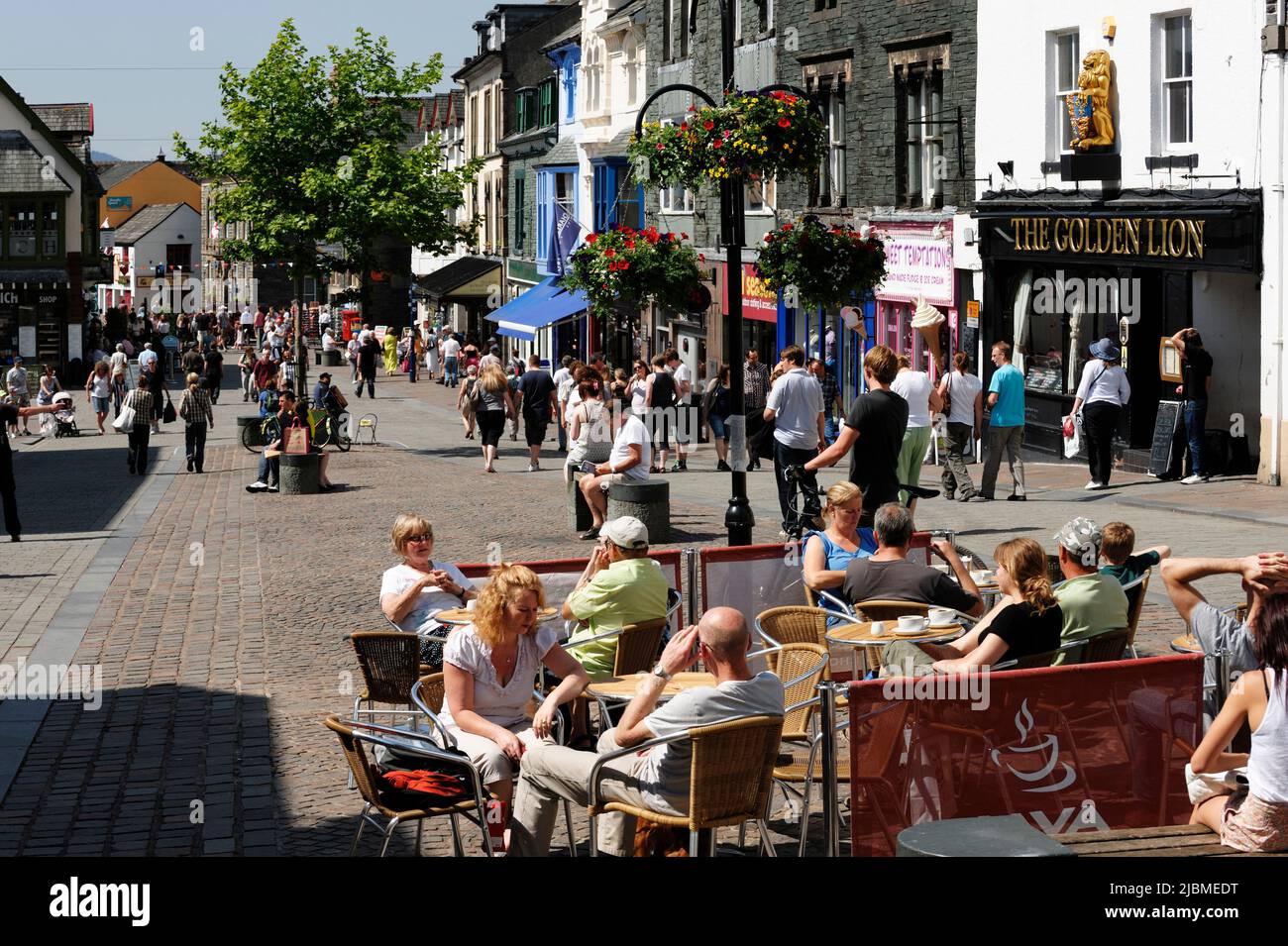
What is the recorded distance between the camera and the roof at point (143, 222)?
123938 mm

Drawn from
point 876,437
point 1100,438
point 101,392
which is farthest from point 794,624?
point 101,392

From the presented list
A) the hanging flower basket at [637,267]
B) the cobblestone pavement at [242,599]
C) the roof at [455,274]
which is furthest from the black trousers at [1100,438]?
the roof at [455,274]

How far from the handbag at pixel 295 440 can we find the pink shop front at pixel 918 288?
9.13 m

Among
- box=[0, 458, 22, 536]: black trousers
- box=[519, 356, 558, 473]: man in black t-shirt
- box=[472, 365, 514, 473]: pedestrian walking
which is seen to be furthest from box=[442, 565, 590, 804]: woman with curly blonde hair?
box=[519, 356, 558, 473]: man in black t-shirt

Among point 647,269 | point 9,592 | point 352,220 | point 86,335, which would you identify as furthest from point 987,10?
point 86,335

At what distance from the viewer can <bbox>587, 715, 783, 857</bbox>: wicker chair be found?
6512 millimetres

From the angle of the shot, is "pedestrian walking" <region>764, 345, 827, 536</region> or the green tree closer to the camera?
"pedestrian walking" <region>764, 345, 827, 536</region>

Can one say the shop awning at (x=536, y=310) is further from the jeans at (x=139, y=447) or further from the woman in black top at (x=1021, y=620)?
the woman in black top at (x=1021, y=620)

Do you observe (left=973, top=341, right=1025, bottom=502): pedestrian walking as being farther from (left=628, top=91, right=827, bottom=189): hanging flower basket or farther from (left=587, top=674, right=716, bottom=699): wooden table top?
(left=587, top=674, right=716, bottom=699): wooden table top

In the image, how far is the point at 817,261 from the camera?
2083 cm

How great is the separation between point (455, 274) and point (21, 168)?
53.4 feet

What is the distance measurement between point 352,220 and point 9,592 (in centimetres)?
1787

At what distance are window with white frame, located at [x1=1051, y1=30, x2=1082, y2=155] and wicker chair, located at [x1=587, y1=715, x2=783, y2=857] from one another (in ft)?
65.9
